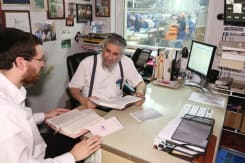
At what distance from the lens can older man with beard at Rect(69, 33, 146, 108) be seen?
6.06 ft

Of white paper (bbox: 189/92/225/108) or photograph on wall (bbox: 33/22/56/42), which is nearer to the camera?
white paper (bbox: 189/92/225/108)

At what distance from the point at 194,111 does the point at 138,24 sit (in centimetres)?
174

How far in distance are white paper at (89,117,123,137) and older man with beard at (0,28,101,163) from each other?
71 millimetres

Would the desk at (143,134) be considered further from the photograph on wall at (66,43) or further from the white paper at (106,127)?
the photograph on wall at (66,43)

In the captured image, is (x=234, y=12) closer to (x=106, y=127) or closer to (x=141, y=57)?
(x=141, y=57)

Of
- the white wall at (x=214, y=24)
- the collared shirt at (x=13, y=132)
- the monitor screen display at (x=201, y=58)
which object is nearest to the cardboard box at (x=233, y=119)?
the monitor screen display at (x=201, y=58)

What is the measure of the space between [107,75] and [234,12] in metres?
1.32

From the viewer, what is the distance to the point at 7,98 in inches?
38.7

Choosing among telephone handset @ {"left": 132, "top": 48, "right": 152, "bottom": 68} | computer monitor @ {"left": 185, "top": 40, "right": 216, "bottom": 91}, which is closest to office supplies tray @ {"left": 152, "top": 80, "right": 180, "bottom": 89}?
computer monitor @ {"left": 185, "top": 40, "right": 216, "bottom": 91}

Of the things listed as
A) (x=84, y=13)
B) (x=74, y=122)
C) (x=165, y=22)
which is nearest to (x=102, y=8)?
(x=84, y=13)

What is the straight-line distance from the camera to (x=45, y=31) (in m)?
2.26

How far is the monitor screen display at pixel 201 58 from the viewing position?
1939 mm

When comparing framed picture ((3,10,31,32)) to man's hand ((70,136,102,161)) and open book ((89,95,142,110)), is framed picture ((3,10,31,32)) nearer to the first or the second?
open book ((89,95,142,110))

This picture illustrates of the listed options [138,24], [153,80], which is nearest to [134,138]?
[153,80]
